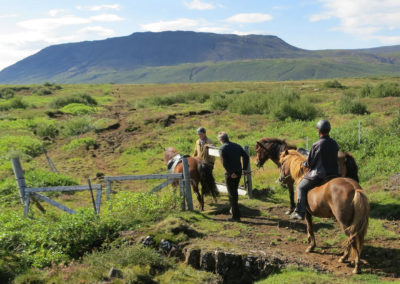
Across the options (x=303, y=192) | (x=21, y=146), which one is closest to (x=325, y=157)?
(x=303, y=192)

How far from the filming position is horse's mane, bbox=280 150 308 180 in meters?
7.87

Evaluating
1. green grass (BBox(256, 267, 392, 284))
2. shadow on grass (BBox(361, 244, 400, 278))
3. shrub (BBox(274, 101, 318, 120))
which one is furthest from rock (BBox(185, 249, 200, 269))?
shrub (BBox(274, 101, 318, 120))

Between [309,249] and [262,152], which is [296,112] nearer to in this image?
[262,152]

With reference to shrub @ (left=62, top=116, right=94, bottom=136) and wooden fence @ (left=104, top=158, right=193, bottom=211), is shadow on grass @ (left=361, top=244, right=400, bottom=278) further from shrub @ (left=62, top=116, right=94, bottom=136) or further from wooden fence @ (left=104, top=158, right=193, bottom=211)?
shrub @ (left=62, top=116, right=94, bottom=136)

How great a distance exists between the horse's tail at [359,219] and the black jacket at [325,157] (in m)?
0.92

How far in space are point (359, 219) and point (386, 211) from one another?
355 cm

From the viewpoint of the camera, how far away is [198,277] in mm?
6137

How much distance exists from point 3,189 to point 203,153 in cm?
760

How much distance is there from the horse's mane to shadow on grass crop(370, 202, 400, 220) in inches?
96.9

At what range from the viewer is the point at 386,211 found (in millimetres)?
8781

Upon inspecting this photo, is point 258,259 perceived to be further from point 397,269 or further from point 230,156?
point 230,156

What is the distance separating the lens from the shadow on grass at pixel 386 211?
8578 mm

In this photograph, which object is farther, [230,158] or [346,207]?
[230,158]

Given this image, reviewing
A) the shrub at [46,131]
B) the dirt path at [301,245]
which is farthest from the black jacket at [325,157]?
the shrub at [46,131]
